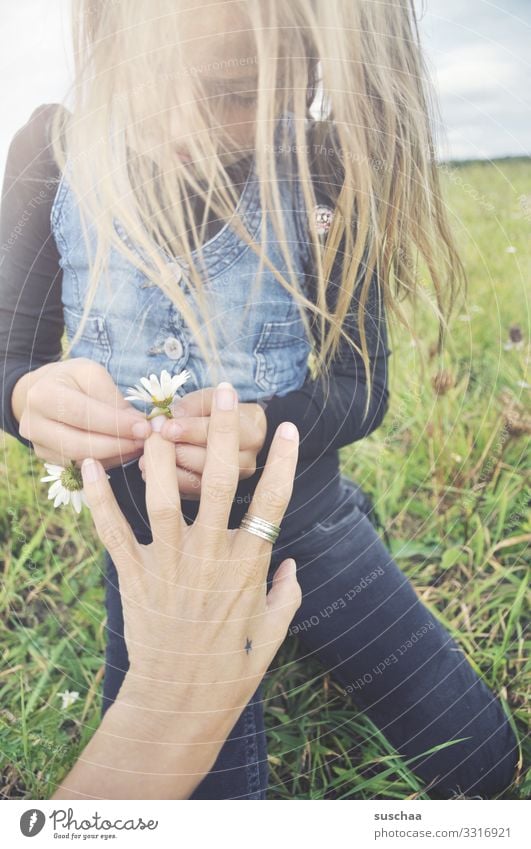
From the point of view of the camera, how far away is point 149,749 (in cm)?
48

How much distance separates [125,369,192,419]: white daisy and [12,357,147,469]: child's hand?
0.04 ft

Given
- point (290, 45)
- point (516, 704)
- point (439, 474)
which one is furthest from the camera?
point (439, 474)

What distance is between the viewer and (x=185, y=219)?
1.71ft

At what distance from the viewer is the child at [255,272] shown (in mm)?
487

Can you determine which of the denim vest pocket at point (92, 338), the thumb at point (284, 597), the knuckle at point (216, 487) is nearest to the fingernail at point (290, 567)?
the thumb at point (284, 597)

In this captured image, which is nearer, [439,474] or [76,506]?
[76,506]

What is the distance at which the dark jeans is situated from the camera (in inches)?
21.6

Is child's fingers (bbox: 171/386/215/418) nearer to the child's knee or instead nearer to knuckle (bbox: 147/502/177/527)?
knuckle (bbox: 147/502/177/527)

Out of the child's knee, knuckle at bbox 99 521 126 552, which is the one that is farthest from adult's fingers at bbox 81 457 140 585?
the child's knee

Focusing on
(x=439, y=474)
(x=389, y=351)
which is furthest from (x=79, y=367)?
(x=439, y=474)

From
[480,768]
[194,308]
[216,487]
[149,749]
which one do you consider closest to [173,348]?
[194,308]

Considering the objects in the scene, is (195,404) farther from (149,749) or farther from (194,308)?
(149,749)

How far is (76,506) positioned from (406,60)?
16.2 inches
